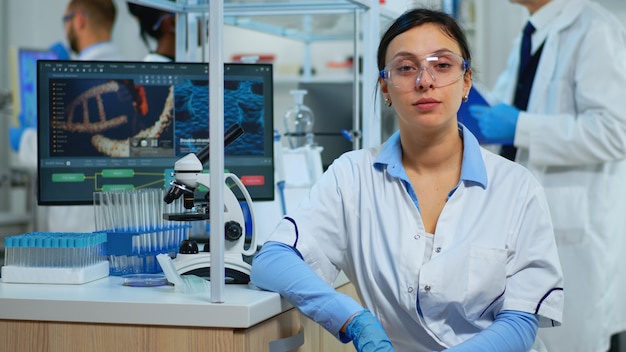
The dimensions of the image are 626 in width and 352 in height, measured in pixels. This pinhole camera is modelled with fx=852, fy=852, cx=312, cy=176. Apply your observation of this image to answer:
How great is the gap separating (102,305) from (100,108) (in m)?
0.68

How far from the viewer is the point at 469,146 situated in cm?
165

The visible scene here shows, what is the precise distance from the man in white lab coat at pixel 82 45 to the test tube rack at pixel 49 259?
171 cm

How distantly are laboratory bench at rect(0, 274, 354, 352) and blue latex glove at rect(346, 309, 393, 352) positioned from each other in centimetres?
14

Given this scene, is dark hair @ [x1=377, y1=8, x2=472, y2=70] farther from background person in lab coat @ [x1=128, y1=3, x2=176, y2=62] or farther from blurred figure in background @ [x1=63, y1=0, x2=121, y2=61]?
blurred figure in background @ [x1=63, y1=0, x2=121, y2=61]

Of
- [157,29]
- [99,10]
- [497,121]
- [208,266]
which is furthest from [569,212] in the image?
[99,10]

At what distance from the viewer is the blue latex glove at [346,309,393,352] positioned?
55.1 inches

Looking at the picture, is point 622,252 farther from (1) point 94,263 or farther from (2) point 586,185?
(1) point 94,263

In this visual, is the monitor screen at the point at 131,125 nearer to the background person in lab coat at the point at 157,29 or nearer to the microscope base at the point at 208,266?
the microscope base at the point at 208,266

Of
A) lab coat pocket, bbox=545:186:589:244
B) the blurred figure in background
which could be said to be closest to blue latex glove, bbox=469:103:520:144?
lab coat pocket, bbox=545:186:589:244

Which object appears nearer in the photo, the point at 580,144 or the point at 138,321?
the point at 138,321

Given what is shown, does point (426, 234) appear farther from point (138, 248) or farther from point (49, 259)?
point (49, 259)

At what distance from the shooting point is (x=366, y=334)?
4.62 ft

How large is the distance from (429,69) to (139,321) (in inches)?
27.4

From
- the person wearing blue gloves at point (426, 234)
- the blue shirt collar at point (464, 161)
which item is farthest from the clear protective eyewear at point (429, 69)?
the blue shirt collar at point (464, 161)
